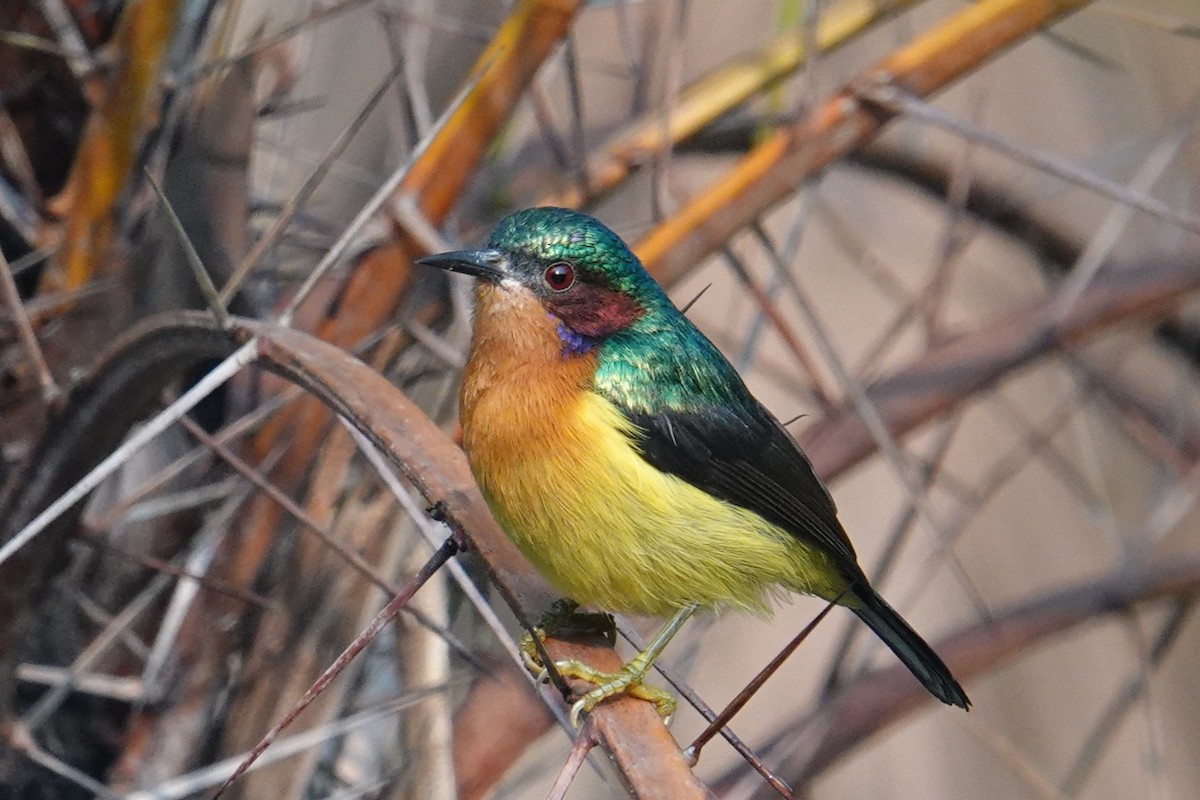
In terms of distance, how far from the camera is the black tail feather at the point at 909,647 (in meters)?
2.67

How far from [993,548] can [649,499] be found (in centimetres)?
425

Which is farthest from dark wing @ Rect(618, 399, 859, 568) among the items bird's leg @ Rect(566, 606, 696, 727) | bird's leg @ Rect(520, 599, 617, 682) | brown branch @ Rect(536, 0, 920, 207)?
brown branch @ Rect(536, 0, 920, 207)

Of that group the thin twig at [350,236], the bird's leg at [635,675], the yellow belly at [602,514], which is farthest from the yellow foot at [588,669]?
the thin twig at [350,236]

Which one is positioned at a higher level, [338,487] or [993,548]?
[338,487]

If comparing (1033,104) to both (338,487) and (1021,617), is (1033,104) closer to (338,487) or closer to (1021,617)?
(1021,617)

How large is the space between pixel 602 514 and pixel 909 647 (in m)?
0.78

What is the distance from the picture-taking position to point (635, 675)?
234cm

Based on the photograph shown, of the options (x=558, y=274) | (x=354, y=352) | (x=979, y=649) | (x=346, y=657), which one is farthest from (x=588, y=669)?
(x=979, y=649)

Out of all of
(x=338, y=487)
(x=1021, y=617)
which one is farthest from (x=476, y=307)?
(x=1021, y=617)

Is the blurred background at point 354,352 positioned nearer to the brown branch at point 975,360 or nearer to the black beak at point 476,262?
the brown branch at point 975,360

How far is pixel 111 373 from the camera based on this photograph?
2.33 meters

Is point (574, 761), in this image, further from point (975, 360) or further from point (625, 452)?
point (975, 360)

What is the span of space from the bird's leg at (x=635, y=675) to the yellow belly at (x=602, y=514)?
0.15 feet

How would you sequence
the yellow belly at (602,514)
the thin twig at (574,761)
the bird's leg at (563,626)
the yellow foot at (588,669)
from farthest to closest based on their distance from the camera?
the bird's leg at (563,626) → the yellow belly at (602,514) → the yellow foot at (588,669) → the thin twig at (574,761)
